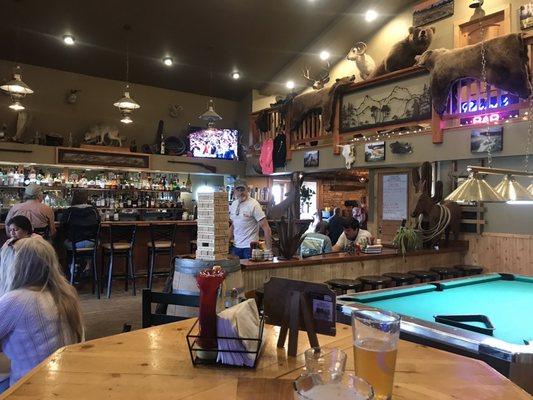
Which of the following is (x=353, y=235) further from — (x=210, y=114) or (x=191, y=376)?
(x=191, y=376)

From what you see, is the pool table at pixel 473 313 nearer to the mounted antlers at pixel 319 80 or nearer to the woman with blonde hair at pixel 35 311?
the woman with blonde hair at pixel 35 311

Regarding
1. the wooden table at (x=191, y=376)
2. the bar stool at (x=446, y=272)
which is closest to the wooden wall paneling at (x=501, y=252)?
the bar stool at (x=446, y=272)

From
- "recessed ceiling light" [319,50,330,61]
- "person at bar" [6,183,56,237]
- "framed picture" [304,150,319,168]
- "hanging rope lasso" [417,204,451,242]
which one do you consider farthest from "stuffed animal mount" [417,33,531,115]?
"person at bar" [6,183,56,237]

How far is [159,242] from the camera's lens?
276 inches

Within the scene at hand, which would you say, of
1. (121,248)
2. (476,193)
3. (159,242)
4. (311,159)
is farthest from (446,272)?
(121,248)

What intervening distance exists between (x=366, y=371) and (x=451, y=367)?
44 cm

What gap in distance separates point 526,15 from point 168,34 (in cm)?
640

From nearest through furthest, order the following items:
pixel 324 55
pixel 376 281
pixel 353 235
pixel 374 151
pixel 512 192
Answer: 1. pixel 512 192
2. pixel 376 281
3. pixel 353 235
4. pixel 374 151
5. pixel 324 55

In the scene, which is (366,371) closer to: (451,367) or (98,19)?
(451,367)

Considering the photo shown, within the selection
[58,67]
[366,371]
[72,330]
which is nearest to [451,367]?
[366,371]

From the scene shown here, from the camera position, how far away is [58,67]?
30.3 feet

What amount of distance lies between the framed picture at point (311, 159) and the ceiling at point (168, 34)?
9.26 feet

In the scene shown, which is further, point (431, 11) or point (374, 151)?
point (431, 11)

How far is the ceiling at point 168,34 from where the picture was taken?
7.76 m
